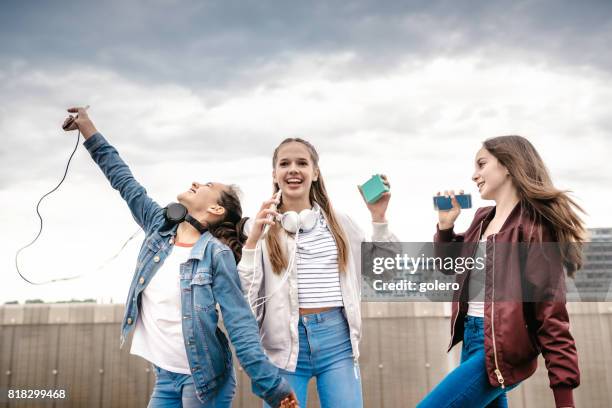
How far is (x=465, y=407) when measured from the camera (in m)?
2.33

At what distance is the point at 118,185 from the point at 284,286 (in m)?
1.12

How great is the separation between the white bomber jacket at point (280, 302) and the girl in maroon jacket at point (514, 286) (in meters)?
0.56

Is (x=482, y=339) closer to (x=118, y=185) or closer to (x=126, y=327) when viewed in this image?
(x=126, y=327)

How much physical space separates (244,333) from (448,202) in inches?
57.9

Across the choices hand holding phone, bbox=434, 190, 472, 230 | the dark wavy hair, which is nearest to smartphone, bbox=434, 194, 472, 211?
hand holding phone, bbox=434, 190, 472, 230

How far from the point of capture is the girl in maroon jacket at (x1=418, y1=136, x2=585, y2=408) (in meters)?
2.24

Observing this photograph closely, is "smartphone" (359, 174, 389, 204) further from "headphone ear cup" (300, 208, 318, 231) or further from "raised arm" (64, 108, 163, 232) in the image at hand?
"raised arm" (64, 108, 163, 232)

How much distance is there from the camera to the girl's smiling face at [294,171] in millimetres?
2988

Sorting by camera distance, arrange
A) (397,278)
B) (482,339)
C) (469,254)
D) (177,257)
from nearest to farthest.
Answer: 1. (482,339)
2. (177,257)
3. (469,254)
4. (397,278)

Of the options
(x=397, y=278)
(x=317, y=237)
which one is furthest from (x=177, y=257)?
(x=397, y=278)

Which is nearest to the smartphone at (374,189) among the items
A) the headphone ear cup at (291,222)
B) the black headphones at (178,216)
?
the headphone ear cup at (291,222)

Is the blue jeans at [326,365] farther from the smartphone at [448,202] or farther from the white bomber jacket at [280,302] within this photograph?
the smartphone at [448,202]

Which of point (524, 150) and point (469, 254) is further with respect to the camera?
point (469, 254)

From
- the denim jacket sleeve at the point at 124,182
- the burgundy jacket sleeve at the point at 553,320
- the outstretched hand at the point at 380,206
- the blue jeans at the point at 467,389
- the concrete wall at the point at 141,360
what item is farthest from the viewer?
the concrete wall at the point at 141,360
